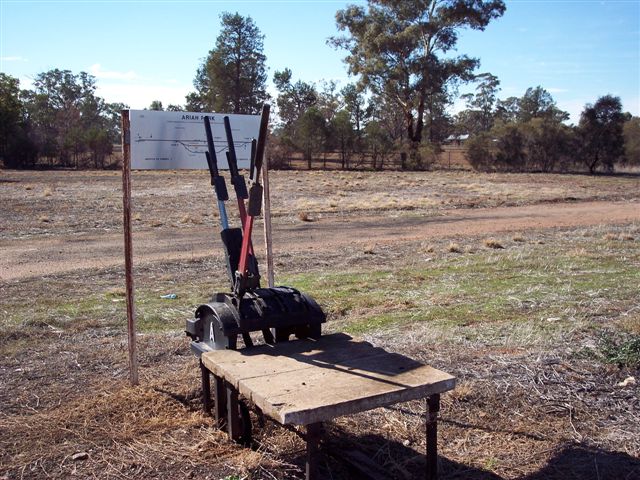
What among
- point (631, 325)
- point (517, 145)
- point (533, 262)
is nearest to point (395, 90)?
point (517, 145)

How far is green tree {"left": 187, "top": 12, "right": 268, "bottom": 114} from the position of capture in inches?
2334

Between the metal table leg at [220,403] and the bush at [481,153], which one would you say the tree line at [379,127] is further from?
the metal table leg at [220,403]

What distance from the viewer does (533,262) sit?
11336mm

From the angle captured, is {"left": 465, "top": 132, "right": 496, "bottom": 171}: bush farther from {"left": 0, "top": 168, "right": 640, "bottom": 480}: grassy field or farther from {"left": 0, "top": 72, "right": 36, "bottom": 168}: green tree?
{"left": 0, "top": 168, "right": 640, "bottom": 480}: grassy field

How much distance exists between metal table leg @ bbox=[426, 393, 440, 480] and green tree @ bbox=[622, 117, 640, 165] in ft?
173

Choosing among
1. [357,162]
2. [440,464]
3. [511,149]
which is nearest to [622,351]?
[440,464]

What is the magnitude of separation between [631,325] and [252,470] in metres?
4.41

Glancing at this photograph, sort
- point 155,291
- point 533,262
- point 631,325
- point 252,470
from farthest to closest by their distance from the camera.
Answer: point 533,262, point 155,291, point 631,325, point 252,470

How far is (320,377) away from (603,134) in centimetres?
5165

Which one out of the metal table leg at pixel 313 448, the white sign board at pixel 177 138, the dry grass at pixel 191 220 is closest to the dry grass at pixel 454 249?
the dry grass at pixel 191 220

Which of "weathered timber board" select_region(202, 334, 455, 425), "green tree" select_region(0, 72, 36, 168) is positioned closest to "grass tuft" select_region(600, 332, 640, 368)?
"weathered timber board" select_region(202, 334, 455, 425)

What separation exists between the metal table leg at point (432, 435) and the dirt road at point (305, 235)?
8.43m

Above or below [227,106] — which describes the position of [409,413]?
below

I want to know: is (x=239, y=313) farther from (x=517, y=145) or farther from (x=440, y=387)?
(x=517, y=145)
